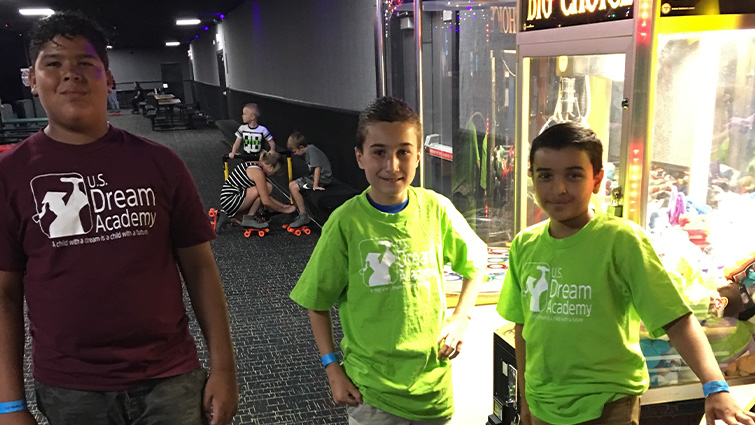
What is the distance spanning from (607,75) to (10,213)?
6.88 feet

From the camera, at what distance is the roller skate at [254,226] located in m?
6.76

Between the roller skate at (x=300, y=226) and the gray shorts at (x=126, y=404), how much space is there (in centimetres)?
514

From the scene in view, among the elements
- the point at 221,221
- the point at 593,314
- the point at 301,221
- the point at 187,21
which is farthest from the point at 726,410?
the point at 187,21

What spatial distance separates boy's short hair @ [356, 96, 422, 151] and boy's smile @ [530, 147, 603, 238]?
0.35 meters

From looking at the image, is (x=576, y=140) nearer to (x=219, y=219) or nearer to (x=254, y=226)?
(x=254, y=226)

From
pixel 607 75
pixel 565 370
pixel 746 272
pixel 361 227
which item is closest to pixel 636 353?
pixel 565 370

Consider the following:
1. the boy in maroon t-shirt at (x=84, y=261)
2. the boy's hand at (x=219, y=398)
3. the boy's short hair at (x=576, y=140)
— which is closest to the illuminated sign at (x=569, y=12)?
the boy's short hair at (x=576, y=140)

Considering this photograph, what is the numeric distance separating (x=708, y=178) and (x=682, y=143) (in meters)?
0.18

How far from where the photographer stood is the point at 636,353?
153cm

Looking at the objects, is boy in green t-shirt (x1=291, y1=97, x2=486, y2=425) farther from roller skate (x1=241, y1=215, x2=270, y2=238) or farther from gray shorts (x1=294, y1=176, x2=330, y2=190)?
gray shorts (x1=294, y1=176, x2=330, y2=190)

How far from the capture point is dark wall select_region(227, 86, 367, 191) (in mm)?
7156

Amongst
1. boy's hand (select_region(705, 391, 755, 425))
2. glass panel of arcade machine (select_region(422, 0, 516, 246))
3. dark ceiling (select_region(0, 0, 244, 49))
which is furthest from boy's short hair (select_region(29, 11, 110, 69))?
dark ceiling (select_region(0, 0, 244, 49))

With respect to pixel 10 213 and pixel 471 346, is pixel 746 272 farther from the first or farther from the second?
Answer: pixel 10 213

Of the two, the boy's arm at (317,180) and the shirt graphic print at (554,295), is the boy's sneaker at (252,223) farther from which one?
the shirt graphic print at (554,295)
